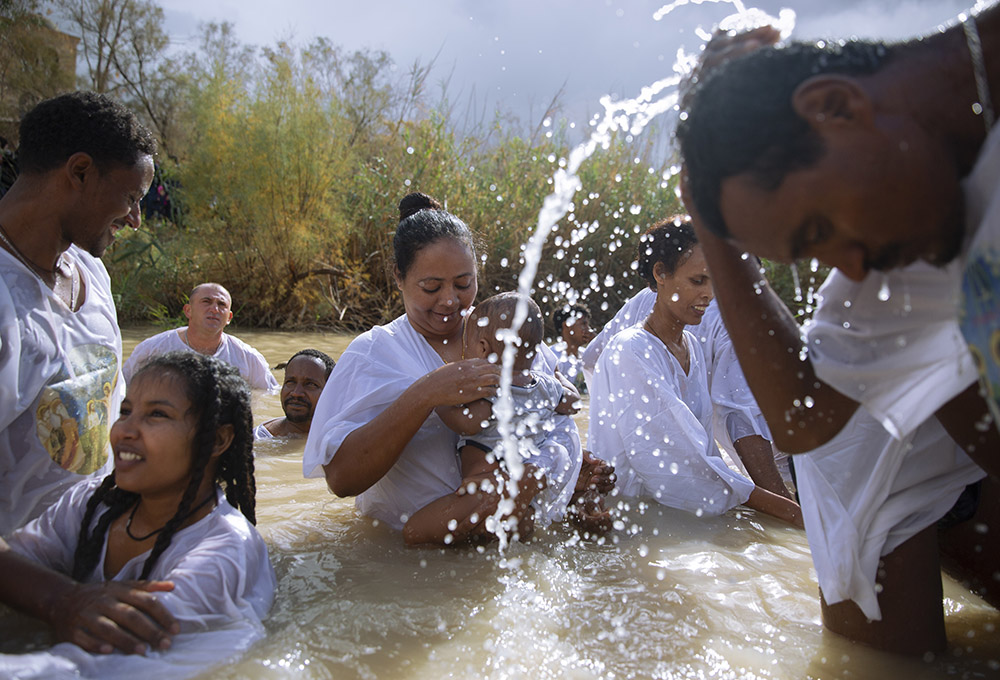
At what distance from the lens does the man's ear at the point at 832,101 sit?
1488 mm

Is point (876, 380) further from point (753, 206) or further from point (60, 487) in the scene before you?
point (60, 487)

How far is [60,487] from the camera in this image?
2.77 m

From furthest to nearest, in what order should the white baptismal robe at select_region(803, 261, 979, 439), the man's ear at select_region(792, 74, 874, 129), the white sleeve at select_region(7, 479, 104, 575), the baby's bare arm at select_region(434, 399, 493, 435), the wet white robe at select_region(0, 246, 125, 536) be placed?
the baby's bare arm at select_region(434, 399, 493, 435) < the wet white robe at select_region(0, 246, 125, 536) < the white sleeve at select_region(7, 479, 104, 575) < the white baptismal robe at select_region(803, 261, 979, 439) < the man's ear at select_region(792, 74, 874, 129)

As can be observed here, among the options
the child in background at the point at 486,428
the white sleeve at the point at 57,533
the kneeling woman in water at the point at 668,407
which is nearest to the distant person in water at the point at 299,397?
the kneeling woman in water at the point at 668,407

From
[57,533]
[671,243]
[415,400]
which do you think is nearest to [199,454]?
[57,533]

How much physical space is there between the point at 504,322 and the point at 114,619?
175 centimetres

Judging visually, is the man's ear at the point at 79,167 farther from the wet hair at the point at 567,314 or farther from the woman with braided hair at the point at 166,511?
the wet hair at the point at 567,314

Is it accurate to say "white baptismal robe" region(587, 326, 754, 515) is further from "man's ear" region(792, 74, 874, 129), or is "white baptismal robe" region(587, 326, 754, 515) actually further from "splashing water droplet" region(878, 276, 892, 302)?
"man's ear" region(792, 74, 874, 129)

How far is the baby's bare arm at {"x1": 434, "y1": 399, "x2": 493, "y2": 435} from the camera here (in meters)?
3.17

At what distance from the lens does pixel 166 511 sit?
2578 mm

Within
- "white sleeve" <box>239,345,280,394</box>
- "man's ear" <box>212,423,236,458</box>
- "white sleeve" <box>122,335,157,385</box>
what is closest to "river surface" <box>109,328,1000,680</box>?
"man's ear" <box>212,423,236,458</box>

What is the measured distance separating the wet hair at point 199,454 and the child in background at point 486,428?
29.8 inches

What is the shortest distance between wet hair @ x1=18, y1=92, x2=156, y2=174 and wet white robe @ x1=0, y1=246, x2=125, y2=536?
378mm

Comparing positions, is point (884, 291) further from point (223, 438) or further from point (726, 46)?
point (223, 438)
